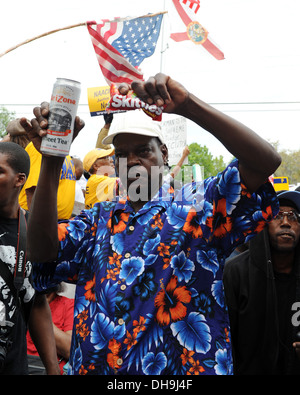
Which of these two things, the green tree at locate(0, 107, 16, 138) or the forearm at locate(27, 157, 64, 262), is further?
the green tree at locate(0, 107, 16, 138)

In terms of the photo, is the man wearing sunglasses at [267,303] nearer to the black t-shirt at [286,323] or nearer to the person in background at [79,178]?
the black t-shirt at [286,323]

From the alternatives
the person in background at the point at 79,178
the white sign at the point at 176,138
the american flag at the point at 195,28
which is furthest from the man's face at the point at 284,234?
the american flag at the point at 195,28

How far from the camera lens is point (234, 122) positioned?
70.0 inches

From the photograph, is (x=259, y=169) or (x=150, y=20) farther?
(x=150, y=20)

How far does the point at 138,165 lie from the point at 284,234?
210 cm

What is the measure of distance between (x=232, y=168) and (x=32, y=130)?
0.81 metres

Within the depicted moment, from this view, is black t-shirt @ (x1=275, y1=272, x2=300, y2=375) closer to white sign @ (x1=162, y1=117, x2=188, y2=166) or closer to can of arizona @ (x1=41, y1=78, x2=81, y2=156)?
can of arizona @ (x1=41, y1=78, x2=81, y2=156)

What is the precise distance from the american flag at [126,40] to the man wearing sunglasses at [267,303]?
1.77m

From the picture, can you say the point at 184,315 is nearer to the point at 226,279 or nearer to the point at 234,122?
the point at 234,122

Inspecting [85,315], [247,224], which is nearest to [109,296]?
[85,315]

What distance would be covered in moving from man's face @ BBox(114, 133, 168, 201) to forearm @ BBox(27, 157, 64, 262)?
0.36 metres

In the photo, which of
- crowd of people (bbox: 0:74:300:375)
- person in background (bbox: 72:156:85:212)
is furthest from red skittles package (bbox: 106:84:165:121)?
person in background (bbox: 72:156:85:212)

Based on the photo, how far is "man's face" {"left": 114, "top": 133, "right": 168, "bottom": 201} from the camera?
7.33ft
